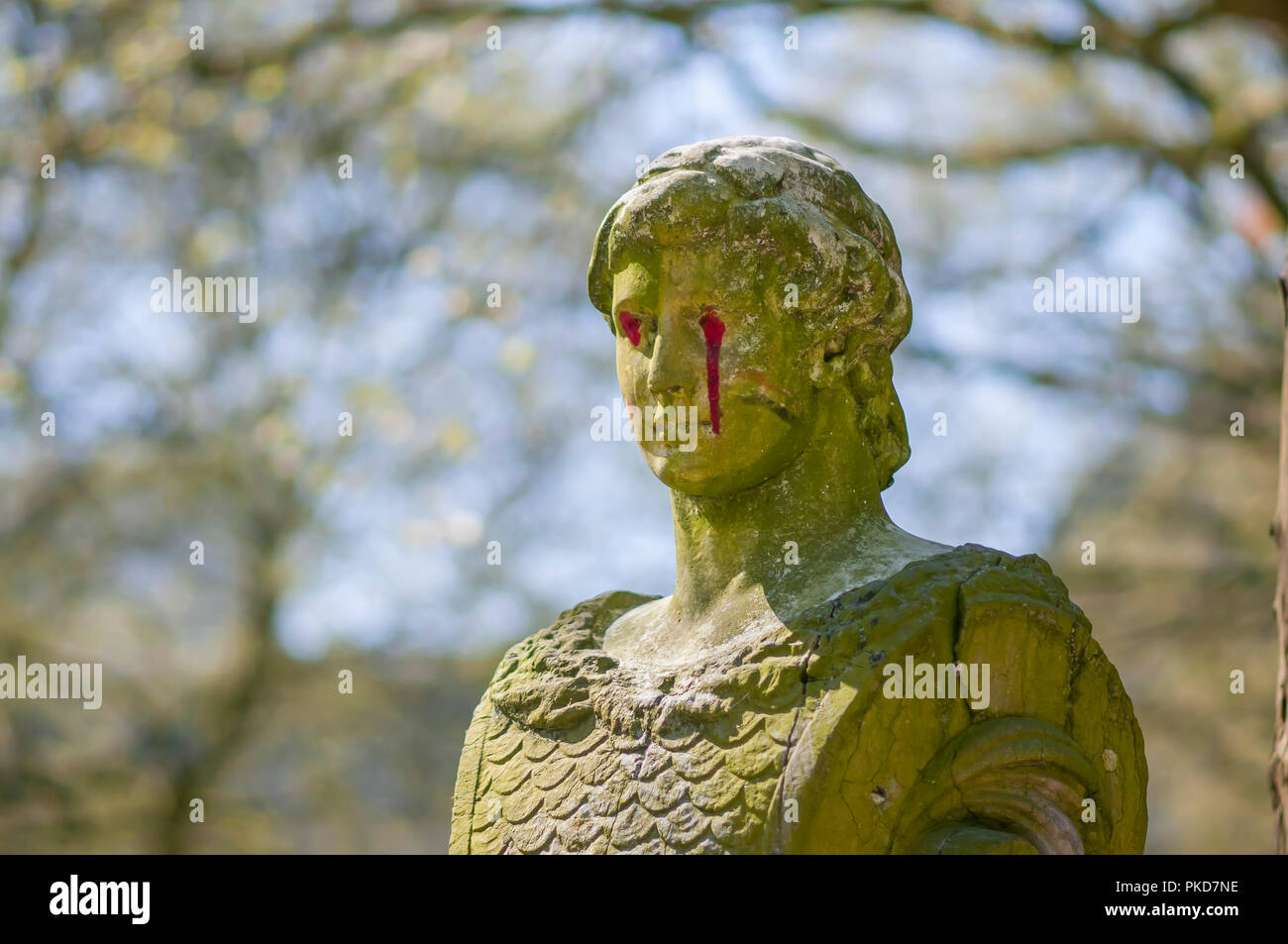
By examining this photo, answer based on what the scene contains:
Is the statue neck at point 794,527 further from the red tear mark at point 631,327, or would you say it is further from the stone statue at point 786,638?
the red tear mark at point 631,327

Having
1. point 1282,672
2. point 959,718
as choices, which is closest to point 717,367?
point 959,718

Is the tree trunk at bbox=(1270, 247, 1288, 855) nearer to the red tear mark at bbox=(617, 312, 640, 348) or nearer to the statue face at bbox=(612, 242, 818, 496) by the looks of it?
the statue face at bbox=(612, 242, 818, 496)

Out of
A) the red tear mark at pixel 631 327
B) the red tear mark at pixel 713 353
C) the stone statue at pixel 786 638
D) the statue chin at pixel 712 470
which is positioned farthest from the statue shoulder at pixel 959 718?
the red tear mark at pixel 631 327

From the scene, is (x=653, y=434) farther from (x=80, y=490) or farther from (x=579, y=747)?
(x=80, y=490)

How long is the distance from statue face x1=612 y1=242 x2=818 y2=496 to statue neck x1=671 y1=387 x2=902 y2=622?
0.06 m

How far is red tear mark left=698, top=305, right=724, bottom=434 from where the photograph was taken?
3668 mm

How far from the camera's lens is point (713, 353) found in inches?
145

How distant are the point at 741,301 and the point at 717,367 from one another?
0.16 metres

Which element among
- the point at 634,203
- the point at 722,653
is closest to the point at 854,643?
the point at 722,653

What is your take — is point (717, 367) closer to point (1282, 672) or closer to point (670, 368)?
point (670, 368)

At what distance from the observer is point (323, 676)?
12.7 meters

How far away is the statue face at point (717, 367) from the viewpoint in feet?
12.0

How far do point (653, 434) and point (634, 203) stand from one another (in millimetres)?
547

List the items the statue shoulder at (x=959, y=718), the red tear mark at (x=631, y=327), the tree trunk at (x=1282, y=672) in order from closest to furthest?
the statue shoulder at (x=959, y=718) → the red tear mark at (x=631, y=327) → the tree trunk at (x=1282, y=672)
